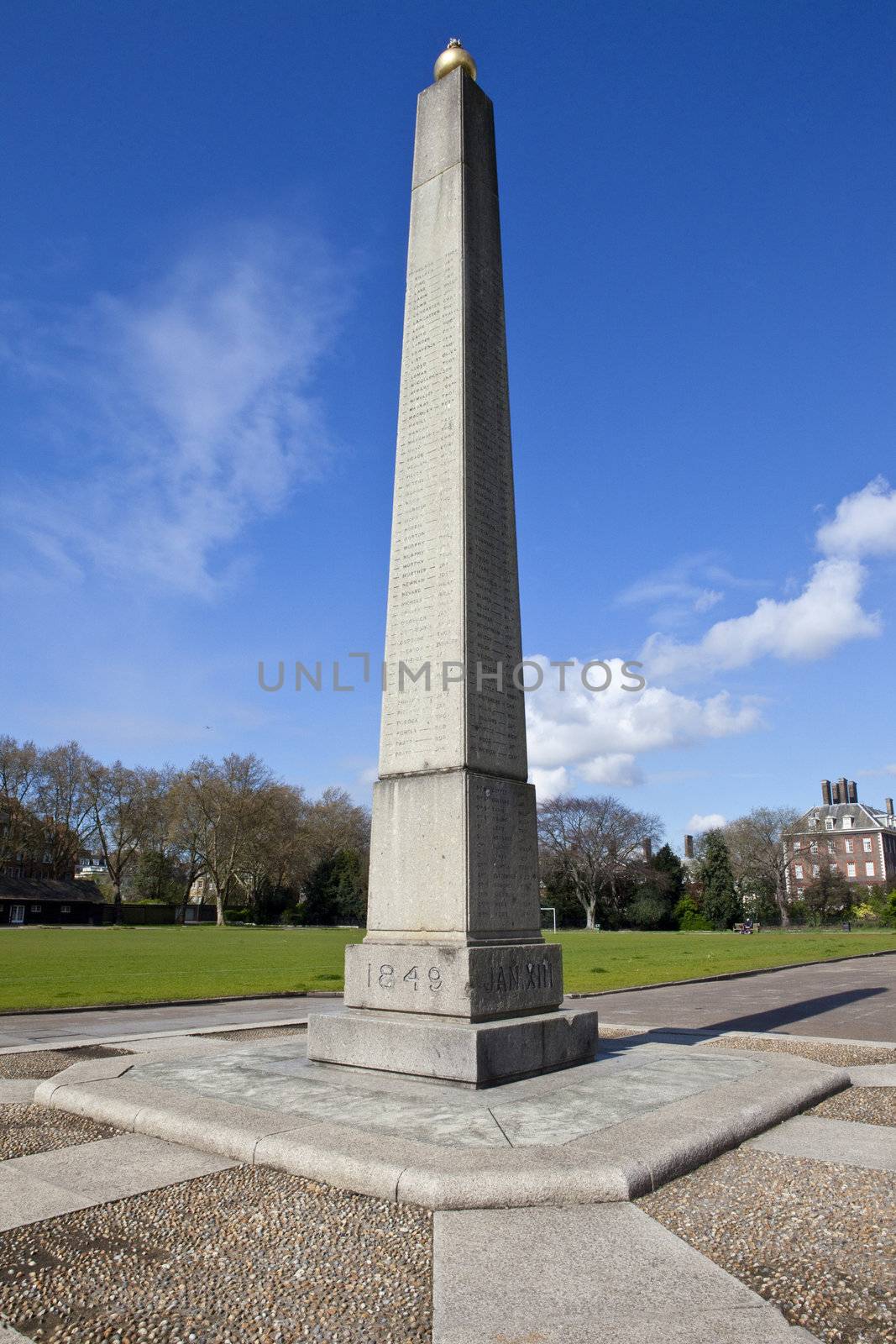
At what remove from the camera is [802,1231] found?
4426 mm

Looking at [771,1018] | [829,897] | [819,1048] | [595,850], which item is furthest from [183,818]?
[819,1048]

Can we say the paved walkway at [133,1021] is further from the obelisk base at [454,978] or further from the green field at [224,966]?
the obelisk base at [454,978]

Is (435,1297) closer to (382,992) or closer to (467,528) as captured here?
(382,992)

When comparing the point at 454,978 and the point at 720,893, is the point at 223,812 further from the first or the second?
the point at 454,978

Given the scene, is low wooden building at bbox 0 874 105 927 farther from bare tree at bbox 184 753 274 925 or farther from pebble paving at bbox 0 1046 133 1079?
pebble paving at bbox 0 1046 133 1079

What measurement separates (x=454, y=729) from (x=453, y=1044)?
273 centimetres

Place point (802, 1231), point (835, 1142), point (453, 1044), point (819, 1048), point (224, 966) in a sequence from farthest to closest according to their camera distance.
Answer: point (224, 966) < point (819, 1048) < point (453, 1044) < point (835, 1142) < point (802, 1231)

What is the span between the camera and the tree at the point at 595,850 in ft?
260

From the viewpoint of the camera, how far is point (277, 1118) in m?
6.00

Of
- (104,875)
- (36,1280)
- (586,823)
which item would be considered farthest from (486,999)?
(104,875)

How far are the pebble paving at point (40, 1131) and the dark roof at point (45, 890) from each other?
75.2 meters

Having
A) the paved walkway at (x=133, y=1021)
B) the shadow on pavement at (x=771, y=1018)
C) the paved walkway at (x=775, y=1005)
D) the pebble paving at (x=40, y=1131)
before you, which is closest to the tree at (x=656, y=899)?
the paved walkway at (x=775, y=1005)

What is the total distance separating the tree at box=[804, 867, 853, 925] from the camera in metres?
76.0

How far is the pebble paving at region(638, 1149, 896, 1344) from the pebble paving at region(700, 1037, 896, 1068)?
4882 millimetres
